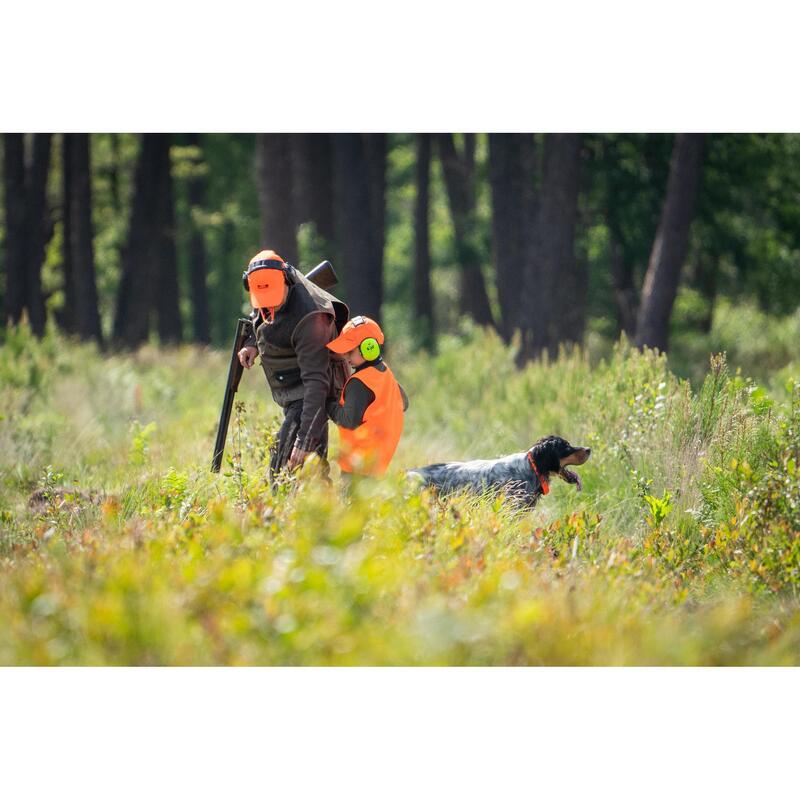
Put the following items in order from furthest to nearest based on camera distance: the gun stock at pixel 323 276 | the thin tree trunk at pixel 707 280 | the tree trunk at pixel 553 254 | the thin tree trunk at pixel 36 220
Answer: the thin tree trunk at pixel 36 220 < the thin tree trunk at pixel 707 280 < the tree trunk at pixel 553 254 < the gun stock at pixel 323 276

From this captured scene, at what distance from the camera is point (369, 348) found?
20.2ft

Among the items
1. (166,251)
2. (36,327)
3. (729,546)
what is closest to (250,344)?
(729,546)

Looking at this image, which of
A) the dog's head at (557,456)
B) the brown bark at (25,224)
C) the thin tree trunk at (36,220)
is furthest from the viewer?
the thin tree trunk at (36,220)

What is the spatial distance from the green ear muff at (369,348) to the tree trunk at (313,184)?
989cm

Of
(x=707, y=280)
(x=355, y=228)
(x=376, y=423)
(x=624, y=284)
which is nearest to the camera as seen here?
(x=376, y=423)

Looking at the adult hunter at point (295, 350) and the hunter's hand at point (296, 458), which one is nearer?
the hunter's hand at point (296, 458)

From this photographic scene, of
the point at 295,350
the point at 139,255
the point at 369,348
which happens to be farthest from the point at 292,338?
the point at 139,255

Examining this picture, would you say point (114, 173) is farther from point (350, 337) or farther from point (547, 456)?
point (547, 456)

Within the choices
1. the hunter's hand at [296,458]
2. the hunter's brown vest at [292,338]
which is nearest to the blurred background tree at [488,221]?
the hunter's brown vest at [292,338]

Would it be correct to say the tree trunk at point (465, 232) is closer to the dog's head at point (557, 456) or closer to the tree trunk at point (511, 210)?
the tree trunk at point (511, 210)

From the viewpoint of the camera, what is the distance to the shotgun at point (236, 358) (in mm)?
6781

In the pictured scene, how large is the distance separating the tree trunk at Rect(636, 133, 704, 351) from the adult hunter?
8.23 metres

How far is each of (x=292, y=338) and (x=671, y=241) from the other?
8.89 m

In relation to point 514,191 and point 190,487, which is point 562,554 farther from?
point 514,191
